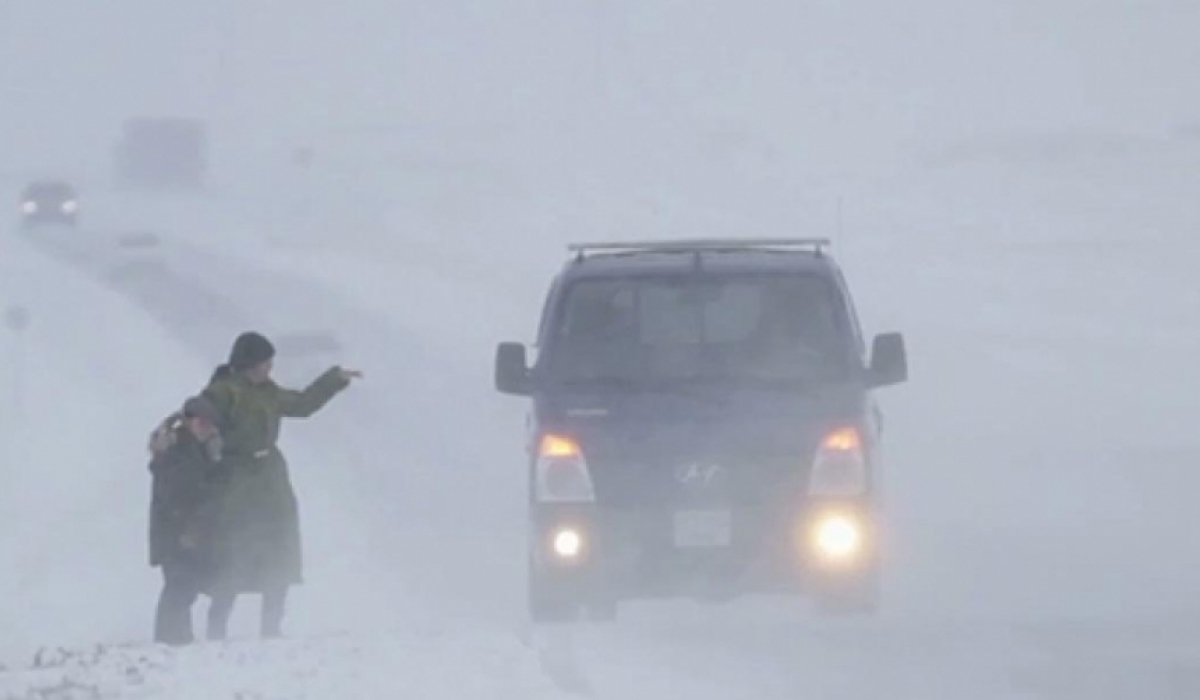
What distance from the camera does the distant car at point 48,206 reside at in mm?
60219

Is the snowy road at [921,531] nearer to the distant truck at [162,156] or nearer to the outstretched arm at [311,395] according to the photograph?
the outstretched arm at [311,395]

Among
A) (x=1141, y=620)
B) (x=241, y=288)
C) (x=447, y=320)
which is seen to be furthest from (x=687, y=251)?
(x=241, y=288)

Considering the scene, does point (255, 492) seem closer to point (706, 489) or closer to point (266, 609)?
point (266, 609)

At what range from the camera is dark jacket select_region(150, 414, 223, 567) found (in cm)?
1284

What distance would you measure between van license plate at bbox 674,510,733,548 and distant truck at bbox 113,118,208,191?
61.1 meters

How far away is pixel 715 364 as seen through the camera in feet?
46.9

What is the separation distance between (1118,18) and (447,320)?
54.6 metres

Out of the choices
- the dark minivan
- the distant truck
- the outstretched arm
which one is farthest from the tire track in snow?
the distant truck

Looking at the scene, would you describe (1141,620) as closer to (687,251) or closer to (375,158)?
(687,251)

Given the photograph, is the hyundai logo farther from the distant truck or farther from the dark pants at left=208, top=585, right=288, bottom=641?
the distant truck

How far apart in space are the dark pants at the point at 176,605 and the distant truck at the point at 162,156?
200 feet

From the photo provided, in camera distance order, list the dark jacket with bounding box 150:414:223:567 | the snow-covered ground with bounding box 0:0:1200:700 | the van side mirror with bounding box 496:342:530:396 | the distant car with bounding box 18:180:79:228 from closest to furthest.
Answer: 1. the dark jacket with bounding box 150:414:223:567
2. the snow-covered ground with bounding box 0:0:1200:700
3. the van side mirror with bounding box 496:342:530:396
4. the distant car with bounding box 18:180:79:228

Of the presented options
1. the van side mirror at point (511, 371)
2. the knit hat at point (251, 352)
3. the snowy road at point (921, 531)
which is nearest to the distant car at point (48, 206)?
the snowy road at point (921, 531)

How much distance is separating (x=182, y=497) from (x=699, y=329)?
2887 mm
